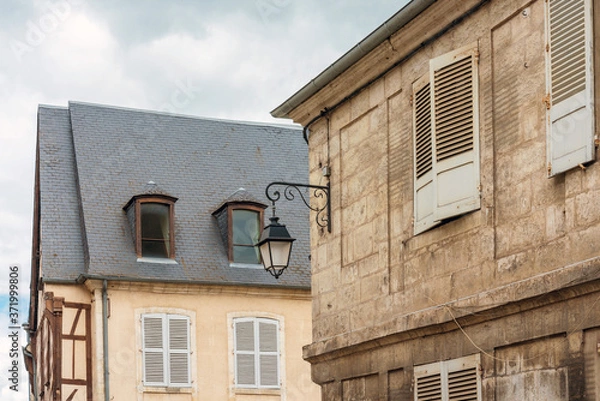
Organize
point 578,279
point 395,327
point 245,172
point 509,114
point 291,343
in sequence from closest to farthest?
point 578,279, point 509,114, point 395,327, point 291,343, point 245,172

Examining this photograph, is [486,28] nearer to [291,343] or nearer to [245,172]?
[291,343]

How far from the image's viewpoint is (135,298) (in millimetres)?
21844

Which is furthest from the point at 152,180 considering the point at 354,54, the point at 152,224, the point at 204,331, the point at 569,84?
the point at 569,84

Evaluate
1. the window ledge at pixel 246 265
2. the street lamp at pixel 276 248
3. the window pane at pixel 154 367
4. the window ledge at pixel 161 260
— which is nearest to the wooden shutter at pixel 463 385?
the street lamp at pixel 276 248

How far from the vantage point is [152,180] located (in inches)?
942

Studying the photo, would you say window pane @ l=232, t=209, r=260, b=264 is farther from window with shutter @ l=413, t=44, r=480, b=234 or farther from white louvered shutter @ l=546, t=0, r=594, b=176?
white louvered shutter @ l=546, t=0, r=594, b=176

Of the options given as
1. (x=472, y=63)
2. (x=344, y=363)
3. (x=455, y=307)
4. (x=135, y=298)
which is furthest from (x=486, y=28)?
(x=135, y=298)

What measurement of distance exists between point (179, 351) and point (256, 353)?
1.54 m

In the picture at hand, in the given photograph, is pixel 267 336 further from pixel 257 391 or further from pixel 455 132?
pixel 455 132

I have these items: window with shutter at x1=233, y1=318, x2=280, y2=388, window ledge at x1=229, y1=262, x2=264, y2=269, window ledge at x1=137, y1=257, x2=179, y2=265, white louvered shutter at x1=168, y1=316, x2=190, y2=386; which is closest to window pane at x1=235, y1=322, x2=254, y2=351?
window with shutter at x1=233, y1=318, x2=280, y2=388

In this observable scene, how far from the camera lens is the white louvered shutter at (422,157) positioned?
950cm

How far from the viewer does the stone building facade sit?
7602 millimetres

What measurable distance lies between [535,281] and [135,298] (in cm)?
1481

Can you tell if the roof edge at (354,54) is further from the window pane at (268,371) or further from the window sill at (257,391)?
the window pane at (268,371)
